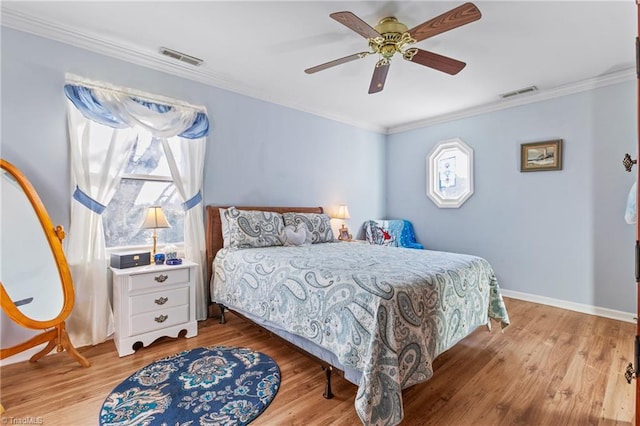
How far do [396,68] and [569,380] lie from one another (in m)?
3.02

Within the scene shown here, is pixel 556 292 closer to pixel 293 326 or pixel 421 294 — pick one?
pixel 421 294

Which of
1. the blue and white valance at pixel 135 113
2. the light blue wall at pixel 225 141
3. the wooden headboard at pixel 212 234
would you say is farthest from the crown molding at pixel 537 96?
the wooden headboard at pixel 212 234

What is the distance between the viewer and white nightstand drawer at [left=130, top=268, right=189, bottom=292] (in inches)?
94.7

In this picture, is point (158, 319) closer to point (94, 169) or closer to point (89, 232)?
point (89, 232)

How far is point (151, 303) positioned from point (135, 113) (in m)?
Result: 1.72

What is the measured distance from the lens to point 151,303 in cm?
248

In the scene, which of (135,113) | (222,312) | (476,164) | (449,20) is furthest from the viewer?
(476,164)

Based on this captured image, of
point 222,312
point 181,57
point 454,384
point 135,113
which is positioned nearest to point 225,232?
point 222,312

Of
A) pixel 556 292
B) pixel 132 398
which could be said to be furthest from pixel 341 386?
pixel 556 292

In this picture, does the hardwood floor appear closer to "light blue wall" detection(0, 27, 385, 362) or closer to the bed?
the bed

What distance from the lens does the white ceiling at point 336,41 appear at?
2184 mm

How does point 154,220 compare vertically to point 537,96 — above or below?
below

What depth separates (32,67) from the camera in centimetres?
235

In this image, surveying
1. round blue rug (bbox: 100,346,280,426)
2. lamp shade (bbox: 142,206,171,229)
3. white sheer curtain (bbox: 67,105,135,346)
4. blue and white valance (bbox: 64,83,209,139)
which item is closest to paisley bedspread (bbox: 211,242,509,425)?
round blue rug (bbox: 100,346,280,426)
